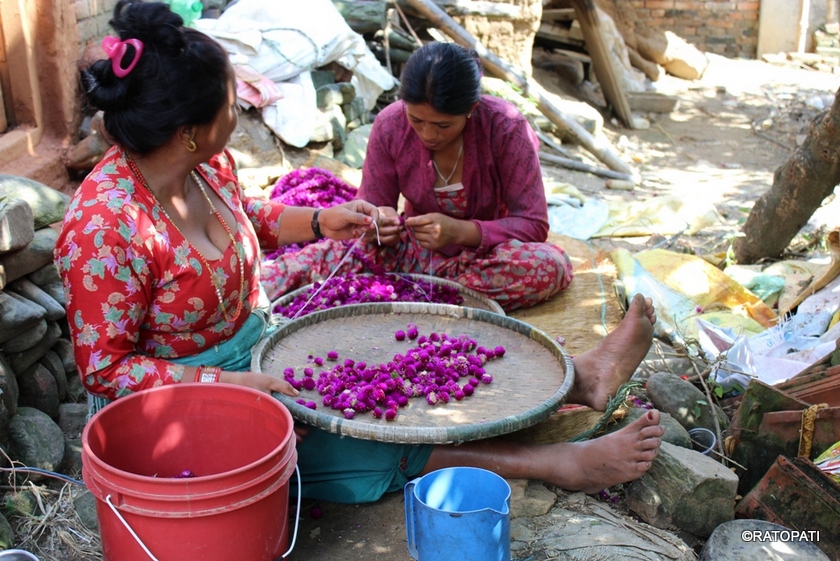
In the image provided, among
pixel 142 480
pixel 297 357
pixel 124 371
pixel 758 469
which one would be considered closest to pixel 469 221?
pixel 297 357

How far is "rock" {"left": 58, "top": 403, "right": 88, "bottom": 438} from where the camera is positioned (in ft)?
9.42

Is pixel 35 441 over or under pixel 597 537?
over

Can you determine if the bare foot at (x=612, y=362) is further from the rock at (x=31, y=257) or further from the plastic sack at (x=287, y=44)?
the plastic sack at (x=287, y=44)

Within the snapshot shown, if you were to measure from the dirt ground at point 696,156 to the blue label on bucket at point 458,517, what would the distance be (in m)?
0.31

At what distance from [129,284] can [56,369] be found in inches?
39.3

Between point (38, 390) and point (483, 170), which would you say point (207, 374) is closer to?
point (38, 390)

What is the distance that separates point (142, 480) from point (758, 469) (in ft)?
7.44

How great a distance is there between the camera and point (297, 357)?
2.88m

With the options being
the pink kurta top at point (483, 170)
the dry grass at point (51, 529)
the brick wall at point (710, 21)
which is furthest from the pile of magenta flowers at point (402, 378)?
the brick wall at point (710, 21)

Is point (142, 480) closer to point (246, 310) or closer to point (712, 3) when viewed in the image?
point (246, 310)

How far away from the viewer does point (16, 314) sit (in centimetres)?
255

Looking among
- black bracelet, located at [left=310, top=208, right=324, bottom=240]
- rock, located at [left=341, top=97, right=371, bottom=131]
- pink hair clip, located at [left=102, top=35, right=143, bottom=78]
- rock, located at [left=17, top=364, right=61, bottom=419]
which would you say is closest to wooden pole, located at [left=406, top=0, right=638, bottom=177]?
rock, located at [left=341, top=97, right=371, bottom=131]

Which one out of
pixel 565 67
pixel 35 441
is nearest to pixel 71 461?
pixel 35 441

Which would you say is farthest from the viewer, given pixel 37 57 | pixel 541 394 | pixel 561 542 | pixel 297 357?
pixel 37 57
